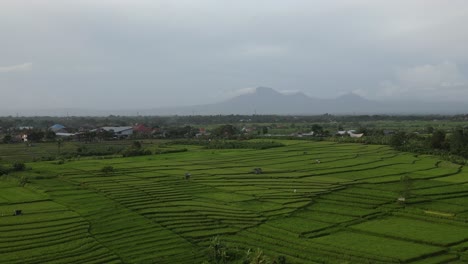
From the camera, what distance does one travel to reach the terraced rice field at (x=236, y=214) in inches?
768

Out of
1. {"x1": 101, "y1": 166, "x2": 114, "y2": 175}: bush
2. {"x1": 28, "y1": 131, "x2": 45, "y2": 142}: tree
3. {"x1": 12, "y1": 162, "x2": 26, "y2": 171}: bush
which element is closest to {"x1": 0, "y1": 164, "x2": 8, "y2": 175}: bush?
{"x1": 12, "y1": 162, "x2": 26, "y2": 171}: bush

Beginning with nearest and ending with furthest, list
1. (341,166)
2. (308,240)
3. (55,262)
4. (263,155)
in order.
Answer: (55,262) → (308,240) → (341,166) → (263,155)

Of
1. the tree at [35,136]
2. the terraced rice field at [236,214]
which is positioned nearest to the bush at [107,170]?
the terraced rice field at [236,214]

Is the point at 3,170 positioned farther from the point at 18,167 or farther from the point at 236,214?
the point at 236,214

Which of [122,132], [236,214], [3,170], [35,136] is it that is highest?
[35,136]

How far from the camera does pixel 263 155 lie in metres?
52.5

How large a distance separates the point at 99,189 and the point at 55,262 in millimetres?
13923

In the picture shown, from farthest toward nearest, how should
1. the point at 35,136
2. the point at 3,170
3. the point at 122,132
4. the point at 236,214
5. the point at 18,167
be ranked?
the point at 122,132 → the point at 35,136 → the point at 18,167 → the point at 3,170 → the point at 236,214

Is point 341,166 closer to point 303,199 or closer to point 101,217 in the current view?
point 303,199

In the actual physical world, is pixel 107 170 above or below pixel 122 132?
below

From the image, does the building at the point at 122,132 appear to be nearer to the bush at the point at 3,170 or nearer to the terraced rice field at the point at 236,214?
the terraced rice field at the point at 236,214

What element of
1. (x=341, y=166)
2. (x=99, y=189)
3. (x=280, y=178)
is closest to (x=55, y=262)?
(x=99, y=189)

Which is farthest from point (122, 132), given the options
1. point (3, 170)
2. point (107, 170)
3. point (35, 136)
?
point (107, 170)

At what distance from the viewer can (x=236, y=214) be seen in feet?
83.0
